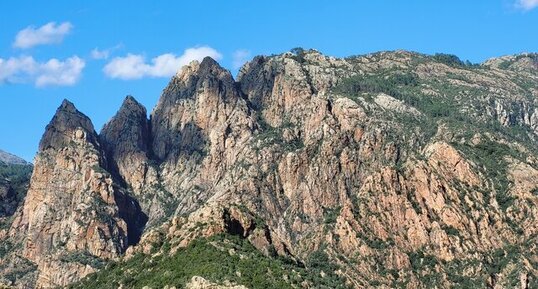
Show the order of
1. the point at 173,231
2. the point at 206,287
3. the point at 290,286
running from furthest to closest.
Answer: the point at 173,231 < the point at 290,286 < the point at 206,287

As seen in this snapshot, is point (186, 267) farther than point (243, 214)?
No

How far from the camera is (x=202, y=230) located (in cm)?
15275

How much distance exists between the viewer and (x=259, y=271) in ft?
461

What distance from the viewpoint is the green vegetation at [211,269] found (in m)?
136

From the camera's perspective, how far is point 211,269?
5359 inches

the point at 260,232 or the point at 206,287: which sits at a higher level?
the point at 260,232

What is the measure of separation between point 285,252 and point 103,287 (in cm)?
3041

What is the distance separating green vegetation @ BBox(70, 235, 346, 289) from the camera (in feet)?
447

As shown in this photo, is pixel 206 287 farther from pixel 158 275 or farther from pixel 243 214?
pixel 243 214

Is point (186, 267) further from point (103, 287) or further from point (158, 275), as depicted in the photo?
point (103, 287)

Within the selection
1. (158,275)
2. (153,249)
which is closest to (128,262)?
(153,249)

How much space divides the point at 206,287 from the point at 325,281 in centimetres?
4151

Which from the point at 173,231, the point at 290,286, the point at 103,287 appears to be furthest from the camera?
the point at 173,231

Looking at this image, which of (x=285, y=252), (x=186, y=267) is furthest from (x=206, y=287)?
(x=285, y=252)
